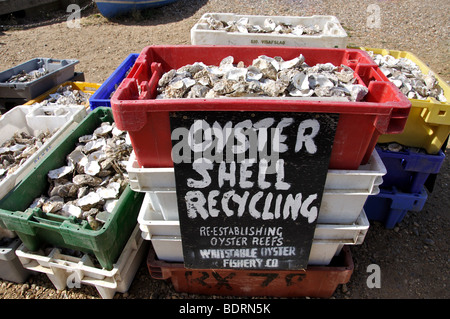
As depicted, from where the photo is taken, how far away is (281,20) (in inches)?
126

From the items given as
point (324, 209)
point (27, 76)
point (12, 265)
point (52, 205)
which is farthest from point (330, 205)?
point (27, 76)

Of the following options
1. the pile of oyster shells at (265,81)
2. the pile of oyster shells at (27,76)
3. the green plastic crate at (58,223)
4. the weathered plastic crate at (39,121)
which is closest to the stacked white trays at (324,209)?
the green plastic crate at (58,223)

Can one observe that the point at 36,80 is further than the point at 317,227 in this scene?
Yes

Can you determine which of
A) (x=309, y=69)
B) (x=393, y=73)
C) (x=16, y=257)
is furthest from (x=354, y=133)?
(x=16, y=257)

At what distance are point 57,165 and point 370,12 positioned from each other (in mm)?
8200

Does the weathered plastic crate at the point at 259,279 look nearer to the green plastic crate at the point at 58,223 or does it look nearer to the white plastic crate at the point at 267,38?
the green plastic crate at the point at 58,223

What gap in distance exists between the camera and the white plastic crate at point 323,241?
175 centimetres

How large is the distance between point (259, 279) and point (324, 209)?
70 cm

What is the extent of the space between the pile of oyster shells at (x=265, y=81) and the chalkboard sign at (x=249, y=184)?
24 cm

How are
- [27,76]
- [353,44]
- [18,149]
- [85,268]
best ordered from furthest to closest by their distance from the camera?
[353,44]
[27,76]
[18,149]
[85,268]

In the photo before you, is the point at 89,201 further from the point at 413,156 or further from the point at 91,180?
the point at 413,156

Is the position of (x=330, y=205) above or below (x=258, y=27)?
below

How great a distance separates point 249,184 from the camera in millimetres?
1580

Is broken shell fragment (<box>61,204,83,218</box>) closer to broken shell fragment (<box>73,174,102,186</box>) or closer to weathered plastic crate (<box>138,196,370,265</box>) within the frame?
broken shell fragment (<box>73,174,102,186</box>)
